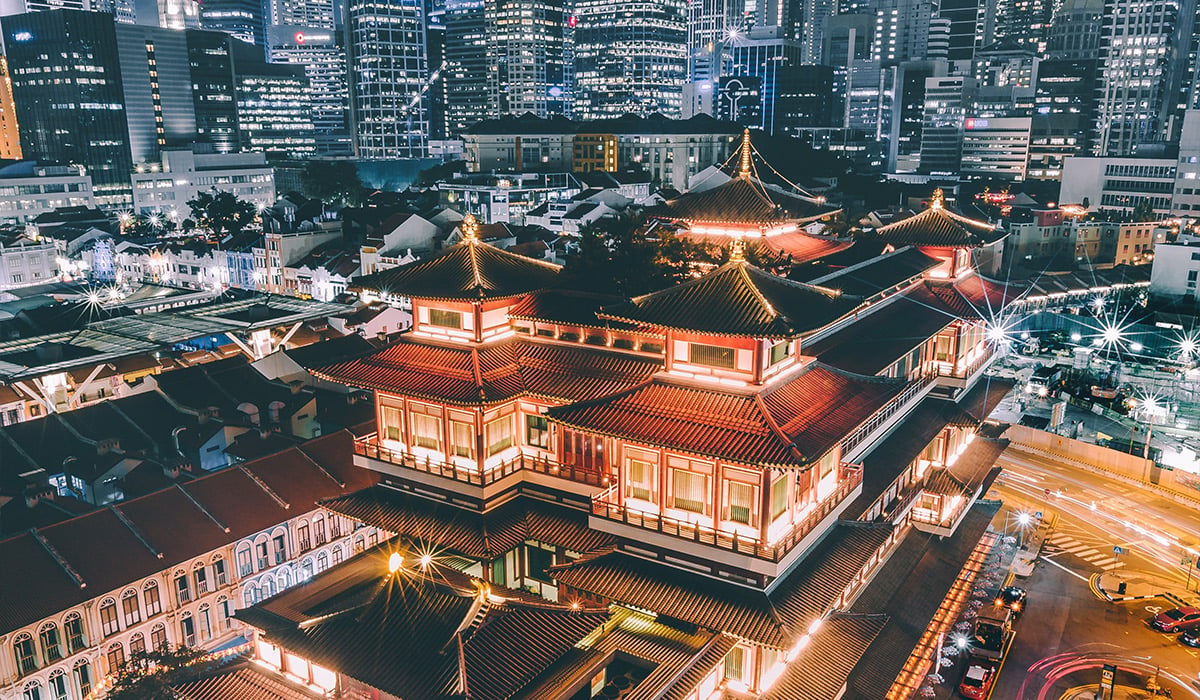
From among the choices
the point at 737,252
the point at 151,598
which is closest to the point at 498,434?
the point at 737,252

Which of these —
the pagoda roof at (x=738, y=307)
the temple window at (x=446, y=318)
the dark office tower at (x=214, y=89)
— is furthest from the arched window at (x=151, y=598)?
the dark office tower at (x=214, y=89)

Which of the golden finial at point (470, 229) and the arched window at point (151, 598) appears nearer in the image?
the golden finial at point (470, 229)

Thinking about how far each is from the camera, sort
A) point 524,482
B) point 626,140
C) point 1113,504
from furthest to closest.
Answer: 1. point 626,140
2. point 1113,504
3. point 524,482

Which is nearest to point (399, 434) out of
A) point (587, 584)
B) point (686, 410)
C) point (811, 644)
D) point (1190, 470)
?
point (587, 584)

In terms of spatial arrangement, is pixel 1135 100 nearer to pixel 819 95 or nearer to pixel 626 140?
pixel 819 95

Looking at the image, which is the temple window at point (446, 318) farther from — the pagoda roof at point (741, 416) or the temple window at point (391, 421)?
the pagoda roof at point (741, 416)

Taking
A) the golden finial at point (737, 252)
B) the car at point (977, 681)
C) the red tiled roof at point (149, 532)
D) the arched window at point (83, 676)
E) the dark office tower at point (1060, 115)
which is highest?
the dark office tower at point (1060, 115)

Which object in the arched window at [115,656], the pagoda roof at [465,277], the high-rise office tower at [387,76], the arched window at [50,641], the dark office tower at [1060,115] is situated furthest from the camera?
the high-rise office tower at [387,76]
